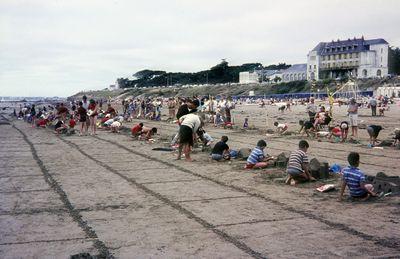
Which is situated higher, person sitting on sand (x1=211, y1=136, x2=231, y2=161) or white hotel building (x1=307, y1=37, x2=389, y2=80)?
white hotel building (x1=307, y1=37, x2=389, y2=80)

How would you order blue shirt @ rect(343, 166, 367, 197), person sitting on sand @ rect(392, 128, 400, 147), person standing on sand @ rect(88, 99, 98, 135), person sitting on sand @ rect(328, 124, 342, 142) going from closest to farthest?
blue shirt @ rect(343, 166, 367, 197) < person sitting on sand @ rect(392, 128, 400, 147) < person sitting on sand @ rect(328, 124, 342, 142) < person standing on sand @ rect(88, 99, 98, 135)

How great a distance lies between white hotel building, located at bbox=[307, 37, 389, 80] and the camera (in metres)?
115

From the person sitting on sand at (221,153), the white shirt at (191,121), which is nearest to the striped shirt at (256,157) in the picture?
the person sitting on sand at (221,153)

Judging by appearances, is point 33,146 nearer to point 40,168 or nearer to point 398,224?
point 40,168

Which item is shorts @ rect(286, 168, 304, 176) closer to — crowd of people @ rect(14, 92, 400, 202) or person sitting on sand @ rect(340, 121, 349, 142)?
crowd of people @ rect(14, 92, 400, 202)

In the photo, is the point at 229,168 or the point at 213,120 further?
the point at 213,120

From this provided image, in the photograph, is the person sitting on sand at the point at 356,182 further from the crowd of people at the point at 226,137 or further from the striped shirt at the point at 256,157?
the striped shirt at the point at 256,157

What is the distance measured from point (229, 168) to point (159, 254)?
23.6 ft

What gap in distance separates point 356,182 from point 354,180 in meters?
0.05

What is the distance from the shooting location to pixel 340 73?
395ft

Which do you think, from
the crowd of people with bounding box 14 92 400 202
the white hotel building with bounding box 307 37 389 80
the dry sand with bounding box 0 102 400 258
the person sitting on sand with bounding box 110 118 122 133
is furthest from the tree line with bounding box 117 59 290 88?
the dry sand with bounding box 0 102 400 258

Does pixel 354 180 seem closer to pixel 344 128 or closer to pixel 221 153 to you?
pixel 221 153

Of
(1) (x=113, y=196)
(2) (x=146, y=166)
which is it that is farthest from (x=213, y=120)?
(1) (x=113, y=196)

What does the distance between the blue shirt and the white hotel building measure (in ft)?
354
